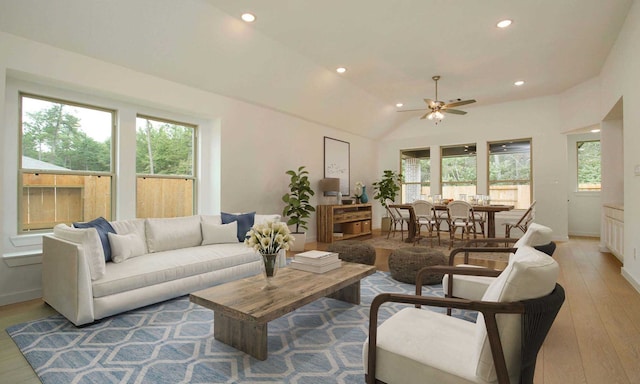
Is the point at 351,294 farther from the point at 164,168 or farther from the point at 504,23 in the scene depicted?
the point at 504,23

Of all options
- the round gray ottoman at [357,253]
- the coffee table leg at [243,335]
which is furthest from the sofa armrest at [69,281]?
the round gray ottoman at [357,253]

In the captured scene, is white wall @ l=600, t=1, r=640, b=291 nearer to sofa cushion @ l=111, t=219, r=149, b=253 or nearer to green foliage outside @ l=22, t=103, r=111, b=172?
sofa cushion @ l=111, t=219, r=149, b=253

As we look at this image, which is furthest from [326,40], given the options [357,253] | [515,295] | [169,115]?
[515,295]

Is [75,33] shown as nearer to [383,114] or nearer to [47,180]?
[47,180]

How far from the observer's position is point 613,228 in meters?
5.07

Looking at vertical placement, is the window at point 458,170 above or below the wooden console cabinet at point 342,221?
above

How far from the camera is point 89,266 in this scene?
2.60 m

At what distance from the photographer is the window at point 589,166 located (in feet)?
25.0

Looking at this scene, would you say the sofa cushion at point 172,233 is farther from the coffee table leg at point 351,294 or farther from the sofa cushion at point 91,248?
the coffee table leg at point 351,294

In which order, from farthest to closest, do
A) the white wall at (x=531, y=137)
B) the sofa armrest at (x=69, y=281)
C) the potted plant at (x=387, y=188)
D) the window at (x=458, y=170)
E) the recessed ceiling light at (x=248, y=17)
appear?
the potted plant at (x=387, y=188), the window at (x=458, y=170), the white wall at (x=531, y=137), the recessed ceiling light at (x=248, y=17), the sofa armrest at (x=69, y=281)

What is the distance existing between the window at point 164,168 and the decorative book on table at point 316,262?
9.00ft

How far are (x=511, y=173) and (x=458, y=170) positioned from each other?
1.22 m

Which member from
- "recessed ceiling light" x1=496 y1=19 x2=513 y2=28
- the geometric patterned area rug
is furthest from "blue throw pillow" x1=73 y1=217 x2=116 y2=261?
"recessed ceiling light" x1=496 y1=19 x2=513 y2=28

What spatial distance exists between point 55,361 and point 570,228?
32.4ft
